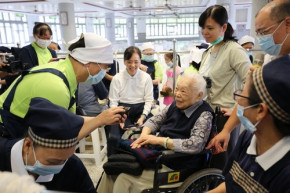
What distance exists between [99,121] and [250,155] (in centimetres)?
82

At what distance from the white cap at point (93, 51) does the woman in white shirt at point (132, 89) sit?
103cm

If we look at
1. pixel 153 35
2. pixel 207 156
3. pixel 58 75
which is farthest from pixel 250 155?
pixel 153 35

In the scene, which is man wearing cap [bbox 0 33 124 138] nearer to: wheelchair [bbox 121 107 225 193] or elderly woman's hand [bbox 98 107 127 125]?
elderly woman's hand [bbox 98 107 127 125]

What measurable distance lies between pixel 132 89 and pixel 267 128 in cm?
196

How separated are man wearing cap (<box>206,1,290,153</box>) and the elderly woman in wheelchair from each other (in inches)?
5.8

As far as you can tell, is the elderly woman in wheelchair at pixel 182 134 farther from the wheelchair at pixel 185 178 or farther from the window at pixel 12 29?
the window at pixel 12 29

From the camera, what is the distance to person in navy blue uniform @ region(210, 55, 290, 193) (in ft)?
2.70

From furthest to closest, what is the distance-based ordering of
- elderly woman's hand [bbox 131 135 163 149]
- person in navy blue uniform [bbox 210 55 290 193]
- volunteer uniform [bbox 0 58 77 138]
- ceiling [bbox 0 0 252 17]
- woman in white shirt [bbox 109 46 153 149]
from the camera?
ceiling [bbox 0 0 252 17], woman in white shirt [bbox 109 46 153 149], elderly woman's hand [bbox 131 135 163 149], volunteer uniform [bbox 0 58 77 138], person in navy blue uniform [bbox 210 55 290 193]

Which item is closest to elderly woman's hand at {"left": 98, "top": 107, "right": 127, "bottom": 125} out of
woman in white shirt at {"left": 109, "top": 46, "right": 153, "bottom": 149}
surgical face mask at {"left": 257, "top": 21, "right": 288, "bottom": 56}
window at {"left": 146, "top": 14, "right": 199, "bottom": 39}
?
surgical face mask at {"left": 257, "top": 21, "right": 288, "bottom": 56}

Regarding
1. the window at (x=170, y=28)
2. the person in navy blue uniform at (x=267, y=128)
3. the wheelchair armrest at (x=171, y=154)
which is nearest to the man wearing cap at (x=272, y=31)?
the wheelchair armrest at (x=171, y=154)

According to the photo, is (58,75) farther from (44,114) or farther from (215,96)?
(215,96)

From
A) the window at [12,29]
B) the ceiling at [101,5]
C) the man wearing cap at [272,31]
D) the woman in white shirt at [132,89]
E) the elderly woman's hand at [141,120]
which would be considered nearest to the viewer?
the man wearing cap at [272,31]

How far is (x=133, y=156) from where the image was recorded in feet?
5.46

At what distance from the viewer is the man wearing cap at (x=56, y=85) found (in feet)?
4.20
